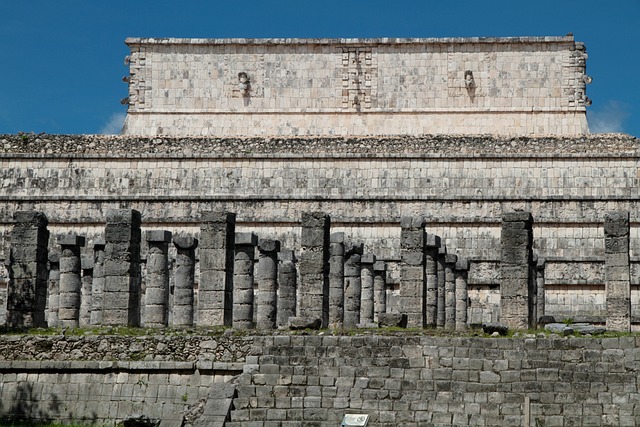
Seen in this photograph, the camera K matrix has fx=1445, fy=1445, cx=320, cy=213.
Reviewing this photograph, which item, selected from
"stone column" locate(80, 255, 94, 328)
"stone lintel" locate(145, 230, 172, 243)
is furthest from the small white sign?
"stone column" locate(80, 255, 94, 328)

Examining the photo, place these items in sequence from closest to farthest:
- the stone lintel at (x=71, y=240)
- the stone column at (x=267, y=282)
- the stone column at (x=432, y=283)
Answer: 1. the stone column at (x=267, y=282)
2. the stone lintel at (x=71, y=240)
3. the stone column at (x=432, y=283)

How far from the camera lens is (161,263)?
31.3 meters

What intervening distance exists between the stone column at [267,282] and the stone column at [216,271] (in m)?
1.21

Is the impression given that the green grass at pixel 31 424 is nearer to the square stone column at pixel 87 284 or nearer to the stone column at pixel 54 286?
the square stone column at pixel 87 284

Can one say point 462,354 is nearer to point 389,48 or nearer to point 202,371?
point 202,371

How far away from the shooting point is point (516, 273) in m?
30.1

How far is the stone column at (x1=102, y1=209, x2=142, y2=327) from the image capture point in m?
30.4

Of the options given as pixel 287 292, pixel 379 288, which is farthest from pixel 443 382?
pixel 379 288

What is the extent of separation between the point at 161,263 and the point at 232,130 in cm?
2026

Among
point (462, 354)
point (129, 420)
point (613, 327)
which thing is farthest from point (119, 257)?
point (613, 327)

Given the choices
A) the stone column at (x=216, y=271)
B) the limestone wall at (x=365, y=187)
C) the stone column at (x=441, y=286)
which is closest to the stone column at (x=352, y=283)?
the stone column at (x=441, y=286)

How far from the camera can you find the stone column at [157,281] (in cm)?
3106

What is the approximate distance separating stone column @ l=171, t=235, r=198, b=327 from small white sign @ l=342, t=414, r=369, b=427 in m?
7.40

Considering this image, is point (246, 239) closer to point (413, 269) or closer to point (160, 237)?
point (160, 237)
